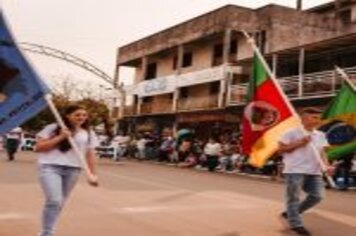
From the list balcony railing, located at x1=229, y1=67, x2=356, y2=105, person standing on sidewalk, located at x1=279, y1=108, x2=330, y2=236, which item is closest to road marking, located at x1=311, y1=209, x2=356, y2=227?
person standing on sidewalk, located at x1=279, y1=108, x2=330, y2=236

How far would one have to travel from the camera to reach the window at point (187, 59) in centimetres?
4809

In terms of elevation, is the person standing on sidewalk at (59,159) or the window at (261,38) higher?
the window at (261,38)

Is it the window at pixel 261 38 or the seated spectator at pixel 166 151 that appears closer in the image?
the seated spectator at pixel 166 151

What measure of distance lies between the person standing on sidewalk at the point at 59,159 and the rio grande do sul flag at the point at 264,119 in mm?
3081

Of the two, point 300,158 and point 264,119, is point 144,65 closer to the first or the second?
point 264,119

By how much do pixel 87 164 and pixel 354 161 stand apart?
15.3 meters

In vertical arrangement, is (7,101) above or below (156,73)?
below

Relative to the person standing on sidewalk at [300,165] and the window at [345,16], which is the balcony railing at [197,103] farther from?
the person standing on sidewalk at [300,165]

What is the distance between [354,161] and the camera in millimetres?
21453

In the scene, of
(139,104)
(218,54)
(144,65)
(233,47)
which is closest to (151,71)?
(144,65)

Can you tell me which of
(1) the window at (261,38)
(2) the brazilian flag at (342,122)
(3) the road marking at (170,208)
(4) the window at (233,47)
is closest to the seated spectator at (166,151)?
(1) the window at (261,38)

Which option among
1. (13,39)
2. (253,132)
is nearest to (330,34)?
(253,132)

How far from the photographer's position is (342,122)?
12.1m

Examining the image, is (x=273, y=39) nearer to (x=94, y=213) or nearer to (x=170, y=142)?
(x=170, y=142)
